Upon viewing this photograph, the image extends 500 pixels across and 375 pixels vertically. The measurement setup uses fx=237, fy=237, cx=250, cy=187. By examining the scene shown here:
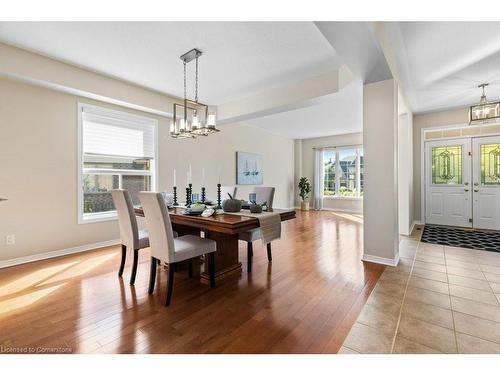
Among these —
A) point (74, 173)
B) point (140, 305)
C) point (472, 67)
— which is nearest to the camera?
point (140, 305)

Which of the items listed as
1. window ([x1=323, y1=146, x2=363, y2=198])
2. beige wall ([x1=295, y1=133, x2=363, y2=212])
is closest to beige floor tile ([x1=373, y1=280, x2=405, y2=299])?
beige wall ([x1=295, y1=133, x2=363, y2=212])

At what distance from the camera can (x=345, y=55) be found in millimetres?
2402

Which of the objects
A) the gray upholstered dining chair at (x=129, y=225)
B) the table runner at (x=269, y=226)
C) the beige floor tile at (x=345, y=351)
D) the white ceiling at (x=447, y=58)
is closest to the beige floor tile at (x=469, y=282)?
the beige floor tile at (x=345, y=351)

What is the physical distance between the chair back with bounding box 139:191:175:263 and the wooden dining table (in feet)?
1.06

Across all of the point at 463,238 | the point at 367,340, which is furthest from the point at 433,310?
the point at 463,238

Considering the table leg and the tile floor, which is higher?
the table leg

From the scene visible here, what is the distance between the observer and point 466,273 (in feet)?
8.86

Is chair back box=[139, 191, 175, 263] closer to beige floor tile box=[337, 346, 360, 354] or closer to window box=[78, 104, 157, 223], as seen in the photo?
beige floor tile box=[337, 346, 360, 354]

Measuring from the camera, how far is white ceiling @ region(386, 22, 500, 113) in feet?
7.95
